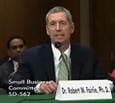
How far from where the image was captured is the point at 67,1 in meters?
6.62

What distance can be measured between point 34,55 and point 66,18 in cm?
34

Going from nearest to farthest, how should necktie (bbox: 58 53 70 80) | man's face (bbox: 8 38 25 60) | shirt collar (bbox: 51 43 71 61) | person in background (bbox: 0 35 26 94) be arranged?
necktie (bbox: 58 53 70 80), shirt collar (bbox: 51 43 71 61), person in background (bbox: 0 35 26 94), man's face (bbox: 8 38 25 60)

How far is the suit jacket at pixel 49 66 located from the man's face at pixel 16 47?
5.54ft

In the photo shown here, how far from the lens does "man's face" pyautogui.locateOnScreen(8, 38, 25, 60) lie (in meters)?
4.81

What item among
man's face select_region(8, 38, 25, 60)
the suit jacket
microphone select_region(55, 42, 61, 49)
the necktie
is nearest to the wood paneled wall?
man's face select_region(8, 38, 25, 60)

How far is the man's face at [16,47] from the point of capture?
15.8 ft

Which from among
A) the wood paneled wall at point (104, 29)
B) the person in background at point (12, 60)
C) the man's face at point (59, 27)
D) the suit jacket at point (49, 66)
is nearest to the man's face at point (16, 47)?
the person in background at point (12, 60)

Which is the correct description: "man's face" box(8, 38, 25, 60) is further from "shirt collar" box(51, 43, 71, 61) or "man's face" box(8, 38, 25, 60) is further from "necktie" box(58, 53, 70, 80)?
"necktie" box(58, 53, 70, 80)

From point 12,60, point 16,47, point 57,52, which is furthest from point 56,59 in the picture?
point 16,47

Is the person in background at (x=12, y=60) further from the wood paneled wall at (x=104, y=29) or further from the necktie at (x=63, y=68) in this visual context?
the wood paneled wall at (x=104, y=29)

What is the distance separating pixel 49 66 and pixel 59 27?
28 cm

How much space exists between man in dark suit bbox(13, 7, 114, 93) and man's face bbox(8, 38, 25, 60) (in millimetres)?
1699

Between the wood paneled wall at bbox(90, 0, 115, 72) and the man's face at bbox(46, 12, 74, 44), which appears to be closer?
the man's face at bbox(46, 12, 74, 44)

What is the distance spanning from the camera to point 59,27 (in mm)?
3023
